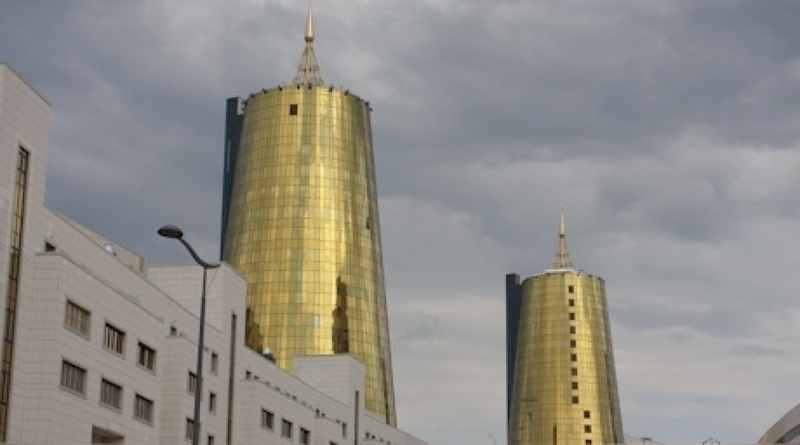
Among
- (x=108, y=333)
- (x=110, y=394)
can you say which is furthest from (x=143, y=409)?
(x=108, y=333)

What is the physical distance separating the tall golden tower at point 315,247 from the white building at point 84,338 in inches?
3226

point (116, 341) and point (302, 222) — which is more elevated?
point (302, 222)

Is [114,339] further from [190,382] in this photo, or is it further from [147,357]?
[190,382]

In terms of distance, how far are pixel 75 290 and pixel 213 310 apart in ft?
96.2

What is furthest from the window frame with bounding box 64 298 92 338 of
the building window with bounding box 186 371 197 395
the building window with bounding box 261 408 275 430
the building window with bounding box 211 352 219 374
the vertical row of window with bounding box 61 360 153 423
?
the building window with bounding box 261 408 275 430

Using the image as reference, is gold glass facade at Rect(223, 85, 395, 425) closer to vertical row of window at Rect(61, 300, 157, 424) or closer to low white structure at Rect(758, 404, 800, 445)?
low white structure at Rect(758, 404, 800, 445)

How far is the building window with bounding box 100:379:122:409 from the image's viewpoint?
7781cm

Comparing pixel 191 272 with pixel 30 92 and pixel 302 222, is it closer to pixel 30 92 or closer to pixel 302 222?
pixel 30 92

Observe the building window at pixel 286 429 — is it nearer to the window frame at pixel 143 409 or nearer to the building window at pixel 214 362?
the building window at pixel 214 362

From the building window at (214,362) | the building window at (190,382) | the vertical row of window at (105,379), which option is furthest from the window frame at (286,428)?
the vertical row of window at (105,379)

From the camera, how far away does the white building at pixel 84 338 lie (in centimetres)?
7138

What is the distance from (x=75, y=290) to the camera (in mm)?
74750

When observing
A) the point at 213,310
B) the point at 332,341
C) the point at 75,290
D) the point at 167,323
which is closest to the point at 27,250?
the point at 75,290

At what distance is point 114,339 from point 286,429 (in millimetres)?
34089
